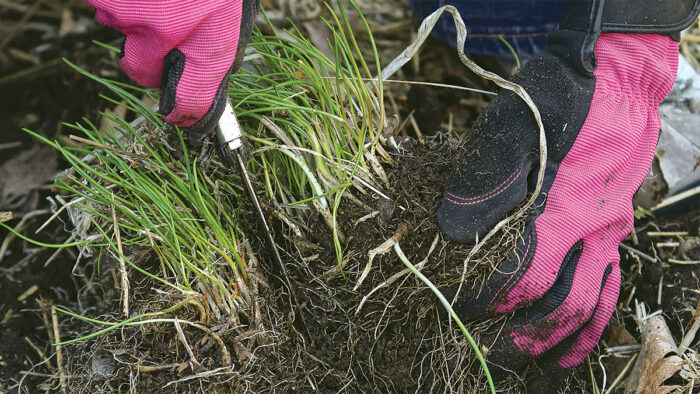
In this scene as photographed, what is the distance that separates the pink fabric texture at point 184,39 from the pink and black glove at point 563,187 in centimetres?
54

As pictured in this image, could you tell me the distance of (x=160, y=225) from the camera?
1206 millimetres

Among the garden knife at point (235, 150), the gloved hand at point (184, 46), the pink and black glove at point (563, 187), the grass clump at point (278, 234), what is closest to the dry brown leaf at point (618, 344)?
the pink and black glove at point (563, 187)

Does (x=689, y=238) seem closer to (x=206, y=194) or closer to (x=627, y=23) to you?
(x=627, y=23)

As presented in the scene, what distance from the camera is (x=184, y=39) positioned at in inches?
42.7

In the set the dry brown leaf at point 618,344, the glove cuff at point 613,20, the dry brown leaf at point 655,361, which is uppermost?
the glove cuff at point 613,20

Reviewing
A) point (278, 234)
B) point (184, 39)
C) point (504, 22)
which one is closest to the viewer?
point (184, 39)

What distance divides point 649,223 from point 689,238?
106 mm

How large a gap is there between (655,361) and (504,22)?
3.29ft

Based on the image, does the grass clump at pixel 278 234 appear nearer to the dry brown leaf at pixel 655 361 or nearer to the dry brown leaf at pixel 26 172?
the dry brown leaf at pixel 655 361

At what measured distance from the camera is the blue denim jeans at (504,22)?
1643mm

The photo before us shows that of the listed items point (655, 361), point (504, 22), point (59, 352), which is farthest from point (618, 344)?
point (59, 352)

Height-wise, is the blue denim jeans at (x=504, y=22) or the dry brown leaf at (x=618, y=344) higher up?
the blue denim jeans at (x=504, y=22)

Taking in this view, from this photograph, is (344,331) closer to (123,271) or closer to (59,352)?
(123,271)

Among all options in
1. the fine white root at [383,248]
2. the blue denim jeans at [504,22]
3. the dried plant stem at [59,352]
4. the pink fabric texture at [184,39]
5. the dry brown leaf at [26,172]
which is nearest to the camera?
the pink fabric texture at [184,39]
